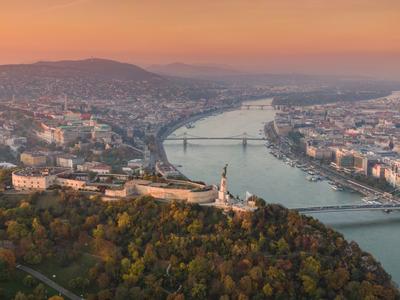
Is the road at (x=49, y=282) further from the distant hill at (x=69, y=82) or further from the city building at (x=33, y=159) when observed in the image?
the distant hill at (x=69, y=82)

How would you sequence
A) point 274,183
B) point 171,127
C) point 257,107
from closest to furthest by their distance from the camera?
point 274,183 < point 171,127 < point 257,107

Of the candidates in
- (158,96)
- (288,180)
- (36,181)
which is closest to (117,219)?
(36,181)

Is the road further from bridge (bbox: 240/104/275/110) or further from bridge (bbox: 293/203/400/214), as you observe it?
bridge (bbox: 240/104/275/110)

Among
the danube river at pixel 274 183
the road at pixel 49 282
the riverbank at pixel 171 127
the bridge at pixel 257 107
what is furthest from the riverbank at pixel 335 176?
the bridge at pixel 257 107

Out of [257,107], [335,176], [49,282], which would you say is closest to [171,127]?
[335,176]

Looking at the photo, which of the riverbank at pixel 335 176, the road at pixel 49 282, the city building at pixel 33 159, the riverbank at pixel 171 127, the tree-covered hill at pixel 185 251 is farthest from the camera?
the riverbank at pixel 171 127

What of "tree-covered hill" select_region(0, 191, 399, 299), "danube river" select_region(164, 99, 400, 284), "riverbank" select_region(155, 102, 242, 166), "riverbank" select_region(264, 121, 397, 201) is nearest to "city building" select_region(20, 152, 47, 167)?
"riverbank" select_region(155, 102, 242, 166)

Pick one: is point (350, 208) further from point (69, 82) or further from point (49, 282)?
point (69, 82)

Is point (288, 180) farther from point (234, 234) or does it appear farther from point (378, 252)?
point (234, 234)
